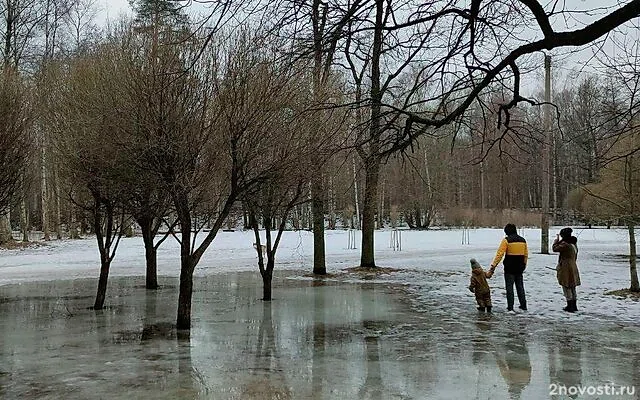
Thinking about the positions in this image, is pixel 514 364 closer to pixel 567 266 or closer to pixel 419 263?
pixel 567 266

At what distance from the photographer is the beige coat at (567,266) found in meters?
13.3

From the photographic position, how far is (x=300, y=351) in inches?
379

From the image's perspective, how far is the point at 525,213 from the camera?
53875mm

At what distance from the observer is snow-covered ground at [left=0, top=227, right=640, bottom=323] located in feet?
50.3

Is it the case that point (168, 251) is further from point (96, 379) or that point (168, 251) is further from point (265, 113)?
point (96, 379)

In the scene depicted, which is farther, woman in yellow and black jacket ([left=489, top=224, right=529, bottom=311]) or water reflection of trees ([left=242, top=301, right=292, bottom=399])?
woman in yellow and black jacket ([left=489, top=224, right=529, bottom=311])

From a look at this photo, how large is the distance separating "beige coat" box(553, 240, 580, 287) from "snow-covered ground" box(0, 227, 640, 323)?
0.65 metres

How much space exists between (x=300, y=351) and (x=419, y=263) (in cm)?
1802

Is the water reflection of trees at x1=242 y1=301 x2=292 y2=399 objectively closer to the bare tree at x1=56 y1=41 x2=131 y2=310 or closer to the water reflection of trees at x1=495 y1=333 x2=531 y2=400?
the water reflection of trees at x1=495 y1=333 x2=531 y2=400

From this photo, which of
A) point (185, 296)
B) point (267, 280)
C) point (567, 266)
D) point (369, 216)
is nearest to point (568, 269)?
point (567, 266)

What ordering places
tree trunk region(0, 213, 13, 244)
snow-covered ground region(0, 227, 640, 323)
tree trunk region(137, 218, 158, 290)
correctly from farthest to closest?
tree trunk region(0, 213, 13, 244)
tree trunk region(137, 218, 158, 290)
snow-covered ground region(0, 227, 640, 323)

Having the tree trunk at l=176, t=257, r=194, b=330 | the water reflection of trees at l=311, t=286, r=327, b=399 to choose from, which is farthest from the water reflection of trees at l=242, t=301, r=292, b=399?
the tree trunk at l=176, t=257, r=194, b=330

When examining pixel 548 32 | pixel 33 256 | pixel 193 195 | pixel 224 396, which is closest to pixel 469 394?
pixel 224 396

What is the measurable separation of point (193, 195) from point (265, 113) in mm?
2356
